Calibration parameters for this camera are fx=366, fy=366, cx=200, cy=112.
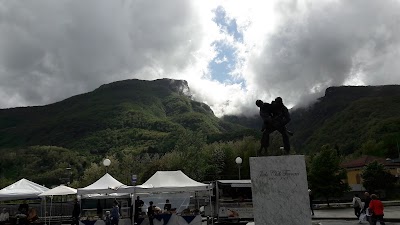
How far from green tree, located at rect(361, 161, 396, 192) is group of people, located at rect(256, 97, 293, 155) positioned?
35.5 metres

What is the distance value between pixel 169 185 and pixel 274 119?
8.83m

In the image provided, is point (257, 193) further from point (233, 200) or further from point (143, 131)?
point (143, 131)

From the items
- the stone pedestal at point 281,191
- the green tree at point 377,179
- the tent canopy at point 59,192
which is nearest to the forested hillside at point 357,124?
the green tree at point 377,179

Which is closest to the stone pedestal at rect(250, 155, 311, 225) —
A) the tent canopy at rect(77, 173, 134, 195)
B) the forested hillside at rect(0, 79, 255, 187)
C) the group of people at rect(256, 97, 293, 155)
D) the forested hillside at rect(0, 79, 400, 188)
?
the group of people at rect(256, 97, 293, 155)

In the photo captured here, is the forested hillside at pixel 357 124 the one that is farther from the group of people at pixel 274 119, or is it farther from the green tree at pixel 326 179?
the group of people at pixel 274 119

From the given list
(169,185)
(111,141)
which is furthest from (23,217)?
(111,141)

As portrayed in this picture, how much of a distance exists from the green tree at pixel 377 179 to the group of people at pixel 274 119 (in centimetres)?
3548

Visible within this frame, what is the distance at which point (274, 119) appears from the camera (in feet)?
40.4

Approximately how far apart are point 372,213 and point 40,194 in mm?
16973

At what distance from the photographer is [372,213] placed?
1384cm

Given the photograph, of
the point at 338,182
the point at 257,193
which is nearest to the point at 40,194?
the point at 257,193

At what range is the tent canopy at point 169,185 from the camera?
18656 mm

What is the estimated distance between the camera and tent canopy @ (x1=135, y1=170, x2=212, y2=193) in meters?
18.7

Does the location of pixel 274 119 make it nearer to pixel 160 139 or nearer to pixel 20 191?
pixel 20 191
